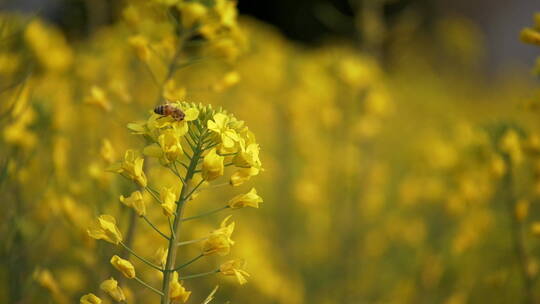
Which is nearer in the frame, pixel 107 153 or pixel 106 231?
pixel 106 231

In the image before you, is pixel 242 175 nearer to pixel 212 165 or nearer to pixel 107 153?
pixel 212 165

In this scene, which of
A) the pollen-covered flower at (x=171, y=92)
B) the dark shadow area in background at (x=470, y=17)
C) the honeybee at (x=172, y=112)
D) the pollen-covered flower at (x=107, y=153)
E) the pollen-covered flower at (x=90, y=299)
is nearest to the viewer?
the pollen-covered flower at (x=90, y=299)

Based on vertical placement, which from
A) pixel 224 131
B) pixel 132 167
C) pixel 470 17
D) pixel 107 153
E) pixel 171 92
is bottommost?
pixel 470 17

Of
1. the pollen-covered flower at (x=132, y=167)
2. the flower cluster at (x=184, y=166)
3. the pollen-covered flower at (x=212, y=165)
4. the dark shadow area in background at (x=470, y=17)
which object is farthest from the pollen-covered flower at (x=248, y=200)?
Answer: the dark shadow area in background at (x=470, y=17)

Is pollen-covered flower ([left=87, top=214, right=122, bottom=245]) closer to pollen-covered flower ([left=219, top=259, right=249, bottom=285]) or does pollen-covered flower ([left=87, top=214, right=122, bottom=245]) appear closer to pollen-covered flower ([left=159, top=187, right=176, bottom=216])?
pollen-covered flower ([left=159, top=187, right=176, bottom=216])

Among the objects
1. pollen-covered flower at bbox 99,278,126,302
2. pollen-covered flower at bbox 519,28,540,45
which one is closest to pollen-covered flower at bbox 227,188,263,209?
pollen-covered flower at bbox 99,278,126,302

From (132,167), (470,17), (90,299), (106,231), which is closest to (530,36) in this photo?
(132,167)

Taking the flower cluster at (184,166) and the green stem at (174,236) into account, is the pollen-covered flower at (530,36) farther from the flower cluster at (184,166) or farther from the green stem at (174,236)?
the green stem at (174,236)
